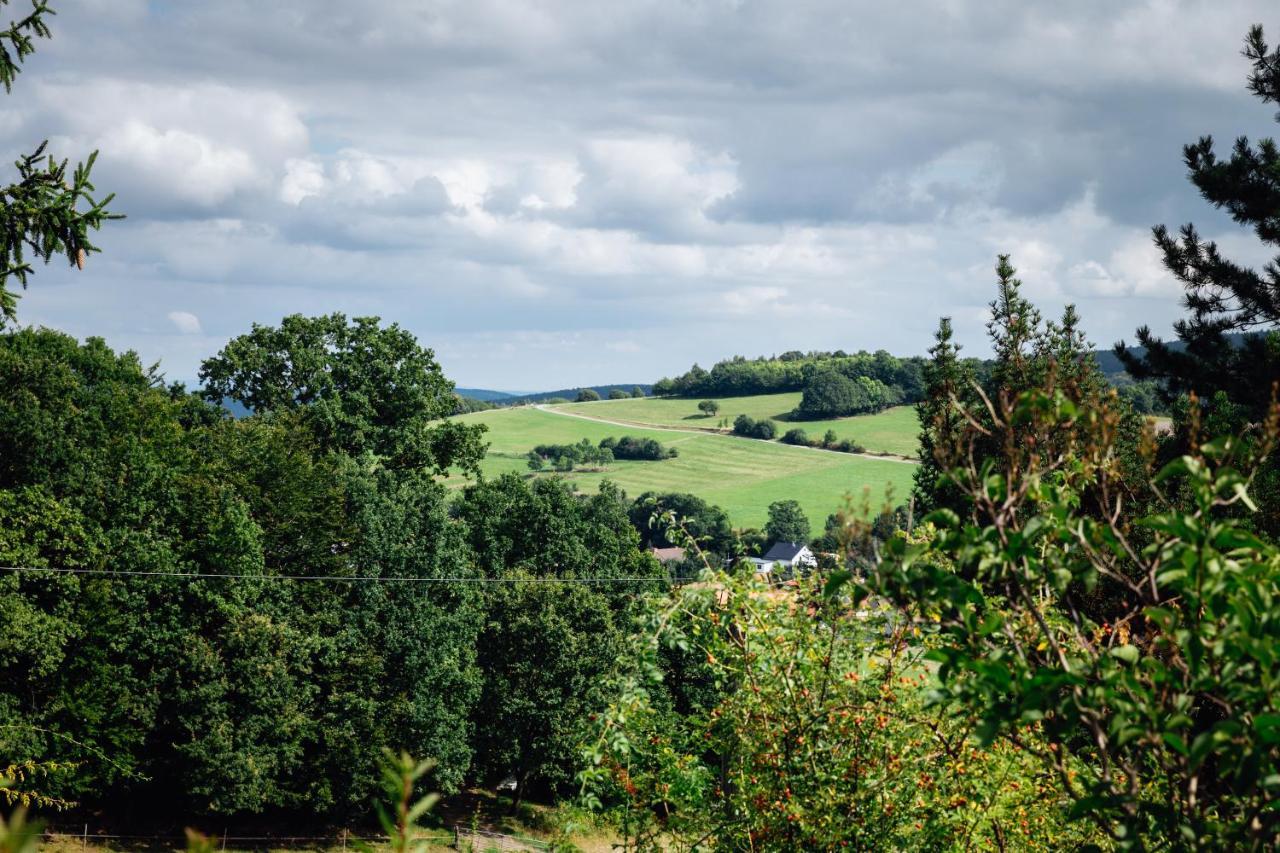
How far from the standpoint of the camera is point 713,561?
30.0 feet

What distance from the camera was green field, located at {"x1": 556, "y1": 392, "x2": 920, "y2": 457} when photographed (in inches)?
4624

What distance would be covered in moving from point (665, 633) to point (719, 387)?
5926 inches

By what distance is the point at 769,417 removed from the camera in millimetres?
136250

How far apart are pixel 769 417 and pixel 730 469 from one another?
83.9ft

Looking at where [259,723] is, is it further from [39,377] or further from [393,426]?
[393,426]

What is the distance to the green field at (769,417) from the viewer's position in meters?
117

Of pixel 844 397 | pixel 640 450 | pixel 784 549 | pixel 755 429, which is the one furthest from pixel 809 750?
pixel 844 397

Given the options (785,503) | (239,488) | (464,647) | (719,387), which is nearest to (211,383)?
(239,488)

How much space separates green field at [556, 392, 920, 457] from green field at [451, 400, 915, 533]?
12.2 feet

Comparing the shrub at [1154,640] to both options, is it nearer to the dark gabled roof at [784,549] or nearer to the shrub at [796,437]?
the dark gabled roof at [784,549]

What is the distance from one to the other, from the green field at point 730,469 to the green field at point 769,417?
3.71 metres

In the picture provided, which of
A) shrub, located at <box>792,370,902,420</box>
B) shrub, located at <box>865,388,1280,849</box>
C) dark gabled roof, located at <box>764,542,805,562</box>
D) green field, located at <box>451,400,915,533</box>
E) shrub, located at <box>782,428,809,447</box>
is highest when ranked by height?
shrub, located at <box>792,370,902,420</box>

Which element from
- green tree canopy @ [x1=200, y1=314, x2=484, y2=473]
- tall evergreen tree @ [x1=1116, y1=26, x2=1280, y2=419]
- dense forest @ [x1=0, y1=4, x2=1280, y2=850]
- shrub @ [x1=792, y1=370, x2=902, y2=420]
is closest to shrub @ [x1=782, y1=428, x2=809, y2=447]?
shrub @ [x1=792, y1=370, x2=902, y2=420]

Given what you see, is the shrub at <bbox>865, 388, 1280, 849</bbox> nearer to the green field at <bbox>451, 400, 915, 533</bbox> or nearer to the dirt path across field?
the green field at <bbox>451, 400, 915, 533</bbox>
